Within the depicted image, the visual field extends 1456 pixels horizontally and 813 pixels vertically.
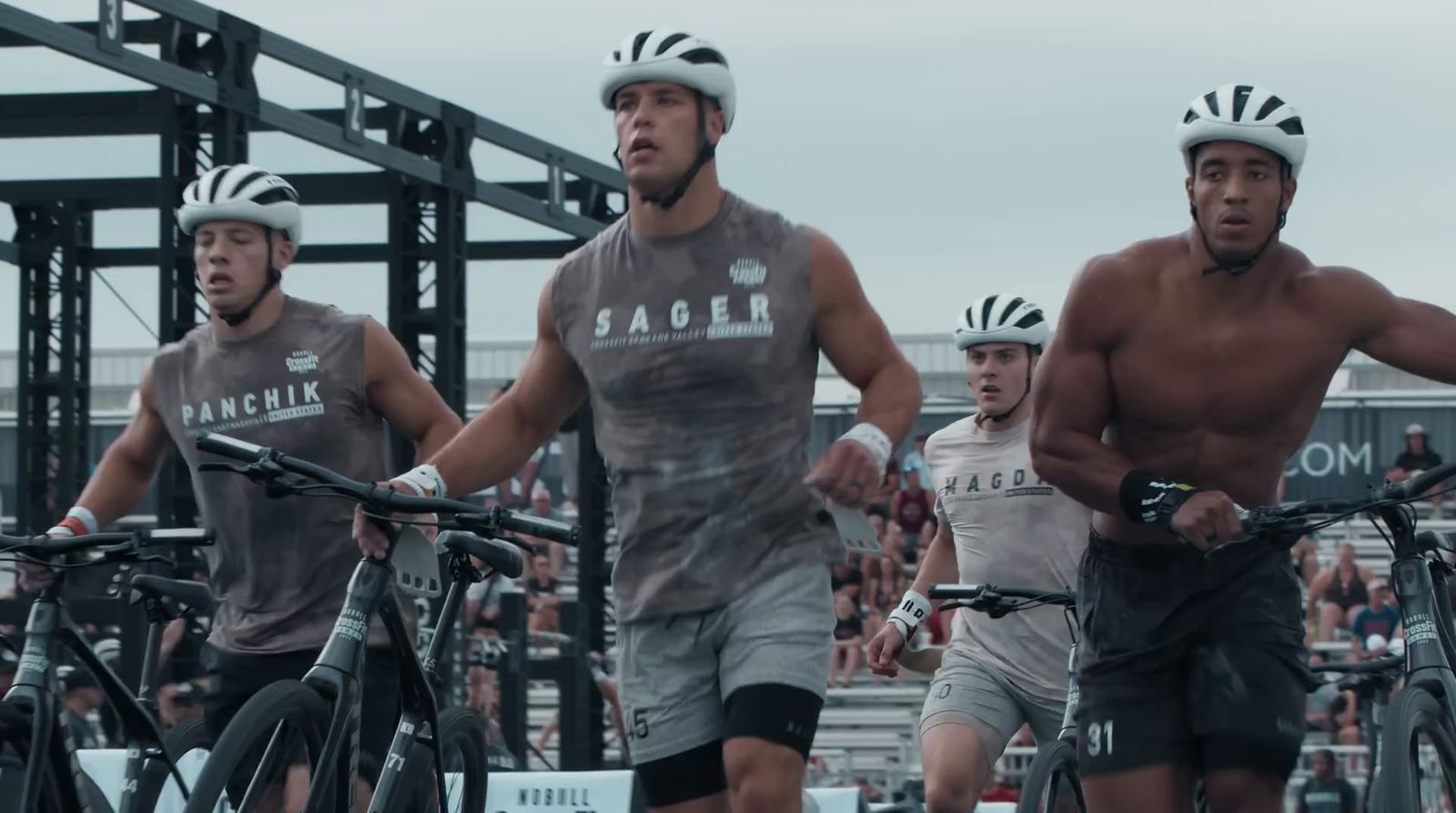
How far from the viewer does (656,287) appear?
6.04 m

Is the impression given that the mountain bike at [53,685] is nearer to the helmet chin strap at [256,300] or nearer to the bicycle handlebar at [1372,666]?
the helmet chin strap at [256,300]

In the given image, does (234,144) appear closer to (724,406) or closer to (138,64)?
(138,64)

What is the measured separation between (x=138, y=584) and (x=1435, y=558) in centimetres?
414

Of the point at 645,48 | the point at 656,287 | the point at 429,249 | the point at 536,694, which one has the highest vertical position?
the point at 429,249

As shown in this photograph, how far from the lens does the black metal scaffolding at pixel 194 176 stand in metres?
15.1

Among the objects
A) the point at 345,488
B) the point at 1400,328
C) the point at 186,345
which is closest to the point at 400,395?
the point at 186,345

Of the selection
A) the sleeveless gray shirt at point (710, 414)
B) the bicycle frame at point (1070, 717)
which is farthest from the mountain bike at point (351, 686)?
the bicycle frame at point (1070, 717)

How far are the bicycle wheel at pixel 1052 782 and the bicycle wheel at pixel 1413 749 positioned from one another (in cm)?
220

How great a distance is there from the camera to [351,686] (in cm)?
667

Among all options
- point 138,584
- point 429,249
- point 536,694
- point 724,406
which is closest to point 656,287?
point 724,406

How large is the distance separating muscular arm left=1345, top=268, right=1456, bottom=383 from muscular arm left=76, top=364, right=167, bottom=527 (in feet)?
12.4

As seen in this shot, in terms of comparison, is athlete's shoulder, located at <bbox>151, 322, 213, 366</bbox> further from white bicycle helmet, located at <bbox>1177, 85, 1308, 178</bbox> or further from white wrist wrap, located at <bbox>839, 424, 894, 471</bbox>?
white bicycle helmet, located at <bbox>1177, 85, 1308, 178</bbox>

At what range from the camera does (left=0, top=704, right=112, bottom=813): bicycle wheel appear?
6820 millimetres

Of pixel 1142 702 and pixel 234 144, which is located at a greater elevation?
pixel 234 144
